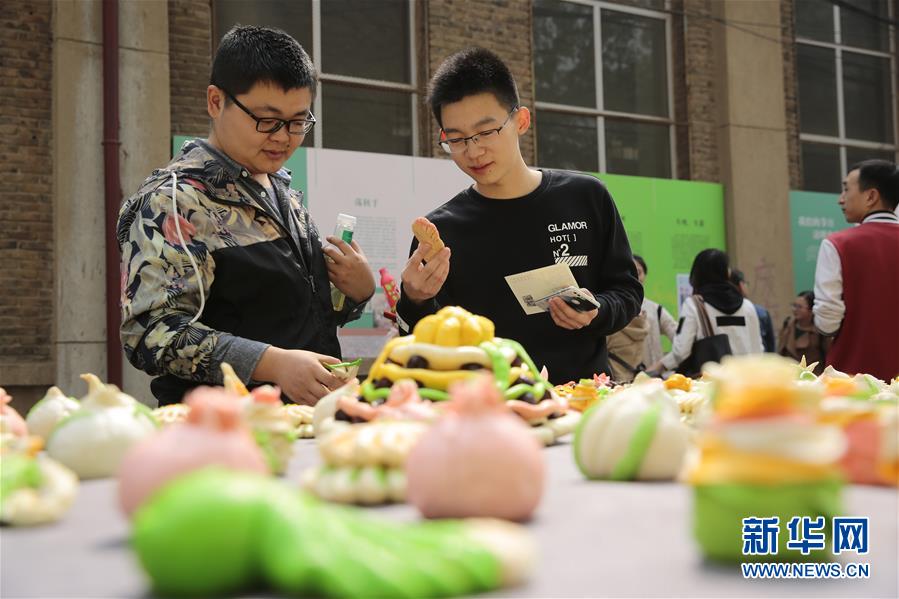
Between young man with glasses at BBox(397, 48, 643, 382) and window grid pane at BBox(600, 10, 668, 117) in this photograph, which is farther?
window grid pane at BBox(600, 10, 668, 117)

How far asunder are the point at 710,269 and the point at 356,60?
12.7 ft

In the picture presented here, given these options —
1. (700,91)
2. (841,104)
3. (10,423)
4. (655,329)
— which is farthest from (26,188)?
(841,104)

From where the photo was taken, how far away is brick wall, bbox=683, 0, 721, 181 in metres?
9.64

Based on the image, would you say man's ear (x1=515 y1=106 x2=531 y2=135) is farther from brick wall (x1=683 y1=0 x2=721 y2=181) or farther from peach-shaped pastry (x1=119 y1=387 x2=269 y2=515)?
brick wall (x1=683 y1=0 x2=721 y2=181)

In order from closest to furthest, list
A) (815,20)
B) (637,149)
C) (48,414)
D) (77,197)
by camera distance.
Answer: (48,414) → (77,197) → (637,149) → (815,20)

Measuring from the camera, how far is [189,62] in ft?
23.6

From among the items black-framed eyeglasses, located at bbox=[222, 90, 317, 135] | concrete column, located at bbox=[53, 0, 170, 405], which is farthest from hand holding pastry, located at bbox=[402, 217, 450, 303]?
concrete column, located at bbox=[53, 0, 170, 405]

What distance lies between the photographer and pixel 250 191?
7.25 feet

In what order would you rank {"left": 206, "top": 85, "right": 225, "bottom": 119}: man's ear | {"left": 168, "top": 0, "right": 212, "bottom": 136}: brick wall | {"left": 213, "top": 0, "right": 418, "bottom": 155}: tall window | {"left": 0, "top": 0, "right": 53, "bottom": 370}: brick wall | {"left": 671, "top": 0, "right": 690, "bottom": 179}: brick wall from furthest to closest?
{"left": 671, "top": 0, "right": 690, "bottom": 179}: brick wall → {"left": 213, "top": 0, "right": 418, "bottom": 155}: tall window → {"left": 168, "top": 0, "right": 212, "bottom": 136}: brick wall → {"left": 0, "top": 0, "right": 53, "bottom": 370}: brick wall → {"left": 206, "top": 85, "right": 225, "bottom": 119}: man's ear

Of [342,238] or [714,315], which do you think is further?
[714,315]

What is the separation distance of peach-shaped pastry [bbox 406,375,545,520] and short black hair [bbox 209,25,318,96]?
1.54 m

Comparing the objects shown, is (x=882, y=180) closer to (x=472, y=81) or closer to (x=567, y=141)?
(x=472, y=81)

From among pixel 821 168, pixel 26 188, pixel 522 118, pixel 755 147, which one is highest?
pixel 755 147

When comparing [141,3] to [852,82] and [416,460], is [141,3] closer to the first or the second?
[416,460]
